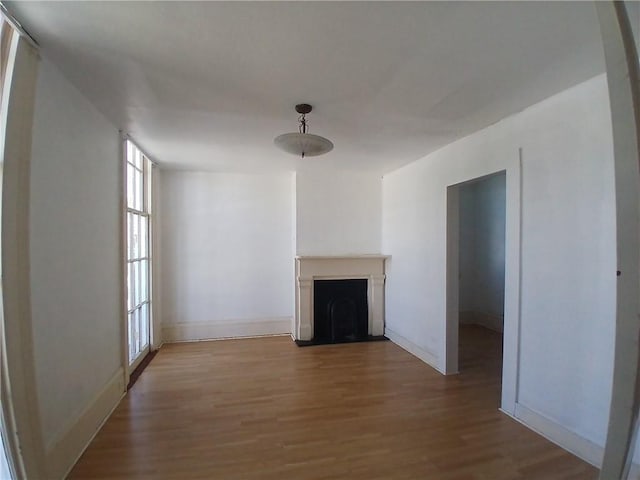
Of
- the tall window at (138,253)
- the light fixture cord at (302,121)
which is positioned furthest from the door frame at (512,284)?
the tall window at (138,253)

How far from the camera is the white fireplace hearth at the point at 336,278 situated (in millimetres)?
4500

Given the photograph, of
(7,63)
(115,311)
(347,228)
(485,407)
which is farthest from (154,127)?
(485,407)

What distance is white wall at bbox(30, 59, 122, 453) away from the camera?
171cm

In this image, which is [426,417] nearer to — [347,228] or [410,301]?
[410,301]

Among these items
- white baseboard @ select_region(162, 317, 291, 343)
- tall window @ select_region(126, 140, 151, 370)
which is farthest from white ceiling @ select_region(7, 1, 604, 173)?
white baseboard @ select_region(162, 317, 291, 343)

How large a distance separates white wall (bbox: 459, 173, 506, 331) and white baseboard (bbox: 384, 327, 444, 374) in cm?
188

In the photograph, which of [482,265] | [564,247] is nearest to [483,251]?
[482,265]

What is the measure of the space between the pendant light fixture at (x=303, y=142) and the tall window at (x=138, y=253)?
6.90ft

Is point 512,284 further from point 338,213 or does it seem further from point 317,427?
point 338,213

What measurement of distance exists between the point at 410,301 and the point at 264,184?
2804 mm

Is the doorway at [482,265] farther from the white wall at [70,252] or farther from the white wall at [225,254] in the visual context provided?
the white wall at [70,252]

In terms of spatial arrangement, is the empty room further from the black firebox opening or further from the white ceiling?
the black firebox opening

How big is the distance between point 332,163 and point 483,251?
3.36 m

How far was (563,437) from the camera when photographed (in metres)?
2.12
